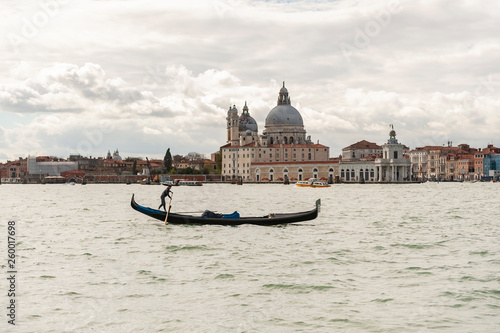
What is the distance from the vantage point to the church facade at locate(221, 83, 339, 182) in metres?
96.2

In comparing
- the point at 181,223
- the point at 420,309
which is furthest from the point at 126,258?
the point at 420,309

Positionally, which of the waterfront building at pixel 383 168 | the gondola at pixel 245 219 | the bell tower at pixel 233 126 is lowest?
the gondola at pixel 245 219

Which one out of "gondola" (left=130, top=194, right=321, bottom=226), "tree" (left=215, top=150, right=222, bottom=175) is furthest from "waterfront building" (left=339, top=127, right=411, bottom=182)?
"gondola" (left=130, top=194, right=321, bottom=226)

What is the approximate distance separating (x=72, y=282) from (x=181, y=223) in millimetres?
8712

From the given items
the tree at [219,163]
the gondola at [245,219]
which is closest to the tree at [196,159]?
the tree at [219,163]

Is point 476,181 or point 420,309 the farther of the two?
point 476,181

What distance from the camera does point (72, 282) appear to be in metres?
10.8

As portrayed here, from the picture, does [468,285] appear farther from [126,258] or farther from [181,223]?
[181,223]

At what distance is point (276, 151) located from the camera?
102 meters

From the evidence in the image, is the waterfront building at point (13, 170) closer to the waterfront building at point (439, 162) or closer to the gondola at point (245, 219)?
the waterfront building at point (439, 162)

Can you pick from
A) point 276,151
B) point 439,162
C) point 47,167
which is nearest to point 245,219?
point 276,151

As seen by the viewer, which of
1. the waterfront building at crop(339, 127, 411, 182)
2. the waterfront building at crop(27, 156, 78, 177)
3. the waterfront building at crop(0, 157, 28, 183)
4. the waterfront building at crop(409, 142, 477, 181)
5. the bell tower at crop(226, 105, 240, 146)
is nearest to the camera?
the waterfront building at crop(339, 127, 411, 182)

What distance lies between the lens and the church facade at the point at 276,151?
9625cm

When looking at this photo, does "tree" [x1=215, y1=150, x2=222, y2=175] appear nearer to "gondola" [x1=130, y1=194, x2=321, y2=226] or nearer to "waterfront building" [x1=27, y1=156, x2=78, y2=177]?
"waterfront building" [x1=27, y1=156, x2=78, y2=177]
